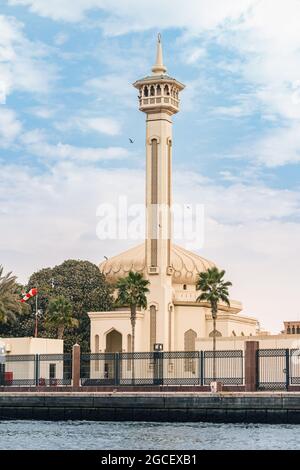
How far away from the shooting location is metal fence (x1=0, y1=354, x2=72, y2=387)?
84.6 m

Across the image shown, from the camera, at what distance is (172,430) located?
62.2m

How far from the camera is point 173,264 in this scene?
126312 mm

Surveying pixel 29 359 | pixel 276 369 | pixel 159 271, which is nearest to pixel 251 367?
pixel 276 369

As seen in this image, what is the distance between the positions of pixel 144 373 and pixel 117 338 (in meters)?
17.6

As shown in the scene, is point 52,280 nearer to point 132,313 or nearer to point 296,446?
point 132,313

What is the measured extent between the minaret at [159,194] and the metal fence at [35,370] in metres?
21.9

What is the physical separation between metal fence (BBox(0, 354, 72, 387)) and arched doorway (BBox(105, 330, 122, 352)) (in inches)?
904

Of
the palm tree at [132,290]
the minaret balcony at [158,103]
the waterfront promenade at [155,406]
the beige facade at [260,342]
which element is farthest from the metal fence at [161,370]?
the minaret balcony at [158,103]

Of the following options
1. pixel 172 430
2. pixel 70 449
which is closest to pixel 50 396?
pixel 172 430

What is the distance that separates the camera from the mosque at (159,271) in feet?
383

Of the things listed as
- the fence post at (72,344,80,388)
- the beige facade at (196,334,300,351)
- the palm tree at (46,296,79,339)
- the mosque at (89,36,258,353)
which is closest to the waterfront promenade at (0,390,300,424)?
the fence post at (72,344,80,388)

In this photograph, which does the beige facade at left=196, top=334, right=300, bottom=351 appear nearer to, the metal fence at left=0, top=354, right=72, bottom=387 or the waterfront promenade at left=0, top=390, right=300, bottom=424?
the metal fence at left=0, top=354, right=72, bottom=387
